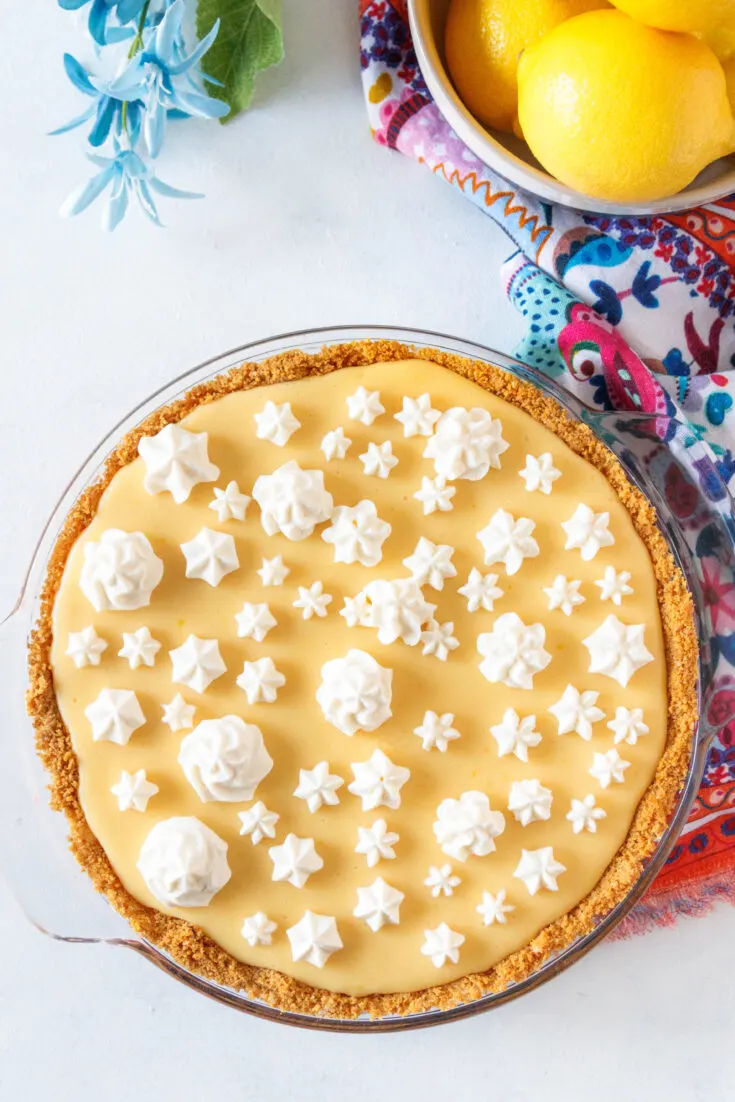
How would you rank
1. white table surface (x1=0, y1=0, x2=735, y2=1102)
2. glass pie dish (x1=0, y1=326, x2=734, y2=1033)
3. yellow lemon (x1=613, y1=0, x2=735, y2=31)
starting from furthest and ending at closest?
white table surface (x1=0, y1=0, x2=735, y2=1102)
glass pie dish (x1=0, y1=326, x2=734, y2=1033)
yellow lemon (x1=613, y1=0, x2=735, y2=31)

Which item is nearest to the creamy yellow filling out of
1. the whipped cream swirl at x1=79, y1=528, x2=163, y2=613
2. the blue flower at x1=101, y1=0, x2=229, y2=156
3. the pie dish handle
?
the whipped cream swirl at x1=79, y1=528, x2=163, y2=613

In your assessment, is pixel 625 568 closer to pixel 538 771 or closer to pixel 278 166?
pixel 538 771

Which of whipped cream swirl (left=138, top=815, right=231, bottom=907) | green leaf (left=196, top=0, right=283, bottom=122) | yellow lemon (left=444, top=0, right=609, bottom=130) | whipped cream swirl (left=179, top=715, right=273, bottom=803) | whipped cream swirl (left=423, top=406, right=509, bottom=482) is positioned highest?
green leaf (left=196, top=0, right=283, bottom=122)

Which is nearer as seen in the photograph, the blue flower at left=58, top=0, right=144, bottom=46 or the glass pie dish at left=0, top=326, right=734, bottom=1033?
the blue flower at left=58, top=0, right=144, bottom=46

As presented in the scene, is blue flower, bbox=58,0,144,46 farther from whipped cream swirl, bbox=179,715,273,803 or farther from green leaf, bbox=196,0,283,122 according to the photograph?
whipped cream swirl, bbox=179,715,273,803

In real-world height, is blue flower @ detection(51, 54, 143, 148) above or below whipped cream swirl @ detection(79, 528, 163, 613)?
above

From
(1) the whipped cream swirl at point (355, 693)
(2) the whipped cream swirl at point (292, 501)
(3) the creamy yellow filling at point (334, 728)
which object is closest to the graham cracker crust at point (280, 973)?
(3) the creamy yellow filling at point (334, 728)

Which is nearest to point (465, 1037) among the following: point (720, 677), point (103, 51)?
point (720, 677)

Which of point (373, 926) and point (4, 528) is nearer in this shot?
point (373, 926)
